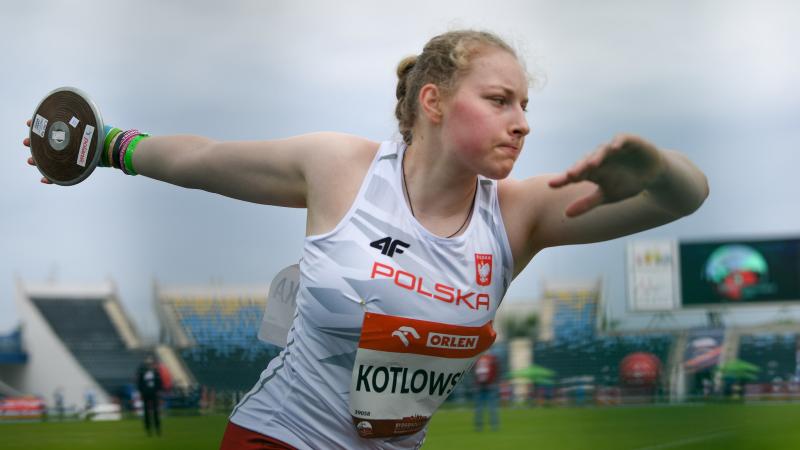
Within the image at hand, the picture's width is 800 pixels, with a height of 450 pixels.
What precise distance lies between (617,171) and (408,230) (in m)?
0.50

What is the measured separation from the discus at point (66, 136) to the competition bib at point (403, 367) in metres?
0.91

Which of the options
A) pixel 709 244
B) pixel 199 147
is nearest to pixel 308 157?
pixel 199 147

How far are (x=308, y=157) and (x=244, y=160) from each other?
15cm

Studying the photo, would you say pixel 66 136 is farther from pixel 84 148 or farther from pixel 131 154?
pixel 131 154

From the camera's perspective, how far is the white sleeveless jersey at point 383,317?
2.09 metres

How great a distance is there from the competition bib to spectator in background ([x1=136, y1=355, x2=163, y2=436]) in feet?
34.1

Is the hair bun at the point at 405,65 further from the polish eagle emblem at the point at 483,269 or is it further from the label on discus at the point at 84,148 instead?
the label on discus at the point at 84,148

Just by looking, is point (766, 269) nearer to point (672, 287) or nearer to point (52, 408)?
point (672, 287)

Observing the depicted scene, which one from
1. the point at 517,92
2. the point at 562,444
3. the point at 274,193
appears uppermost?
the point at 517,92

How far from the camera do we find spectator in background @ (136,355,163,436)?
41.4 ft

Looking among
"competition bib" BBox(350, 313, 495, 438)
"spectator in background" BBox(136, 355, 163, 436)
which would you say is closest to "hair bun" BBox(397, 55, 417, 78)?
"competition bib" BBox(350, 313, 495, 438)

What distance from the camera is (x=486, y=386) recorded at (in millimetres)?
14484

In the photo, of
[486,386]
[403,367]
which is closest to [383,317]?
Result: [403,367]

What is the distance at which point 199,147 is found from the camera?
2.37 metres
